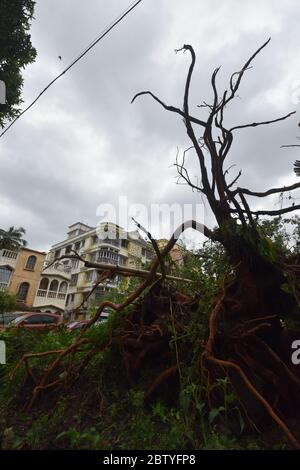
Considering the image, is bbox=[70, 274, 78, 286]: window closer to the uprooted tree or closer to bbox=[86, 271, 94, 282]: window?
bbox=[86, 271, 94, 282]: window

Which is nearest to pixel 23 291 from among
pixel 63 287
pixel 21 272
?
pixel 21 272

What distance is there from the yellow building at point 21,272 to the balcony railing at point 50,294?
58 cm

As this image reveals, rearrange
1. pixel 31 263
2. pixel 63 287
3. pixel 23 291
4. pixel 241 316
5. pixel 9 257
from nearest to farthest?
pixel 241 316 < pixel 9 257 < pixel 23 291 < pixel 31 263 < pixel 63 287

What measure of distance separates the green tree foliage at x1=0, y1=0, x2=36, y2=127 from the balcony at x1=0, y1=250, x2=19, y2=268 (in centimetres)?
2043

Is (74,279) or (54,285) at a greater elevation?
(74,279)

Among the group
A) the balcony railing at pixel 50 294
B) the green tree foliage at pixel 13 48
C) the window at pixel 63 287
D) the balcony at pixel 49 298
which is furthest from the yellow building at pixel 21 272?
the green tree foliage at pixel 13 48

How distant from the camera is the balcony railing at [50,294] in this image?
81.8ft

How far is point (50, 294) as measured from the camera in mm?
25562

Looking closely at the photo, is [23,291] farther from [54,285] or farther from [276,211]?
[276,211]

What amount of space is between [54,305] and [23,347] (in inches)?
949

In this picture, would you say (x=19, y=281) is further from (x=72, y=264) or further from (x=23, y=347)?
(x=23, y=347)

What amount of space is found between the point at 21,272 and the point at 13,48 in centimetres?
2143
